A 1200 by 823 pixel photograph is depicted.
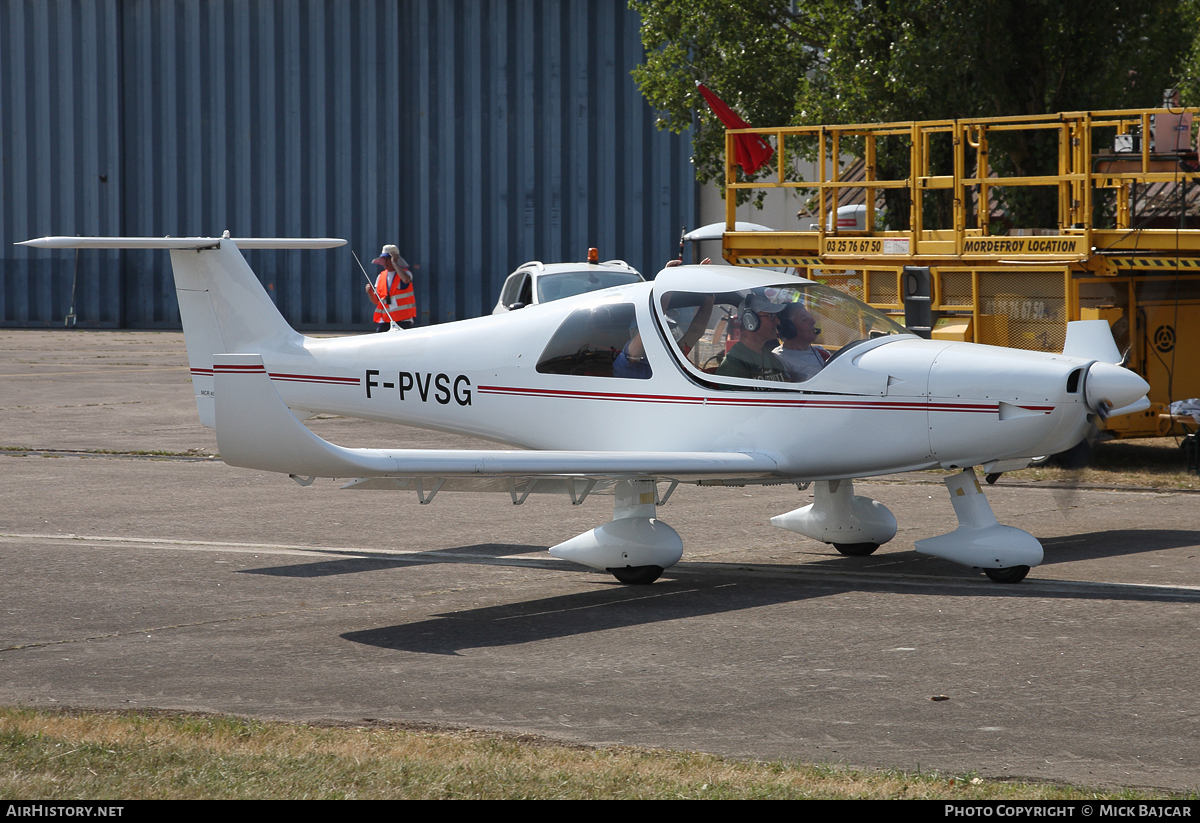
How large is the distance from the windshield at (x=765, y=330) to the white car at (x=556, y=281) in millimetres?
10595

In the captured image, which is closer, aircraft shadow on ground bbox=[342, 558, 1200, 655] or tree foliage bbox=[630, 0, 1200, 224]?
aircraft shadow on ground bbox=[342, 558, 1200, 655]

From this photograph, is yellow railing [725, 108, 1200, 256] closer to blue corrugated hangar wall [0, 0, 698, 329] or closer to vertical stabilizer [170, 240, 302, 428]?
vertical stabilizer [170, 240, 302, 428]

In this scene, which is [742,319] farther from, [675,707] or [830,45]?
[830,45]

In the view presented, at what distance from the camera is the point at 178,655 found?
6.70 meters

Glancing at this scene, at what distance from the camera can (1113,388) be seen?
7738 millimetres

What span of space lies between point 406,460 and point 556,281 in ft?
40.5

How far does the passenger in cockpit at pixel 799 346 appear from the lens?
331 inches

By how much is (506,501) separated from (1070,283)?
540 centimetres

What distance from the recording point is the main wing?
23.6ft

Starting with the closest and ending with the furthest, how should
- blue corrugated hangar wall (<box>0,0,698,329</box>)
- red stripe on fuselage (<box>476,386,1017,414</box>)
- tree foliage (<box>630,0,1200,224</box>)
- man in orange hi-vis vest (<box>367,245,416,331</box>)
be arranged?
red stripe on fuselage (<box>476,386,1017,414</box>)
tree foliage (<box>630,0,1200,224</box>)
man in orange hi-vis vest (<box>367,245,416,331</box>)
blue corrugated hangar wall (<box>0,0,698,329</box>)

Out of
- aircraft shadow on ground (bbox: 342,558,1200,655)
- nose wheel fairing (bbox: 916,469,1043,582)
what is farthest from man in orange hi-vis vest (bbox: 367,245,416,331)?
nose wheel fairing (bbox: 916,469,1043,582)

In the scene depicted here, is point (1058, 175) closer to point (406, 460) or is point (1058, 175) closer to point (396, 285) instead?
point (406, 460)

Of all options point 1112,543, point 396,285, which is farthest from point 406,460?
point 396,285

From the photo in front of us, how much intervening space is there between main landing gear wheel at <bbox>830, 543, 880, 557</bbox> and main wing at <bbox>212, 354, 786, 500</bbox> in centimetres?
121
